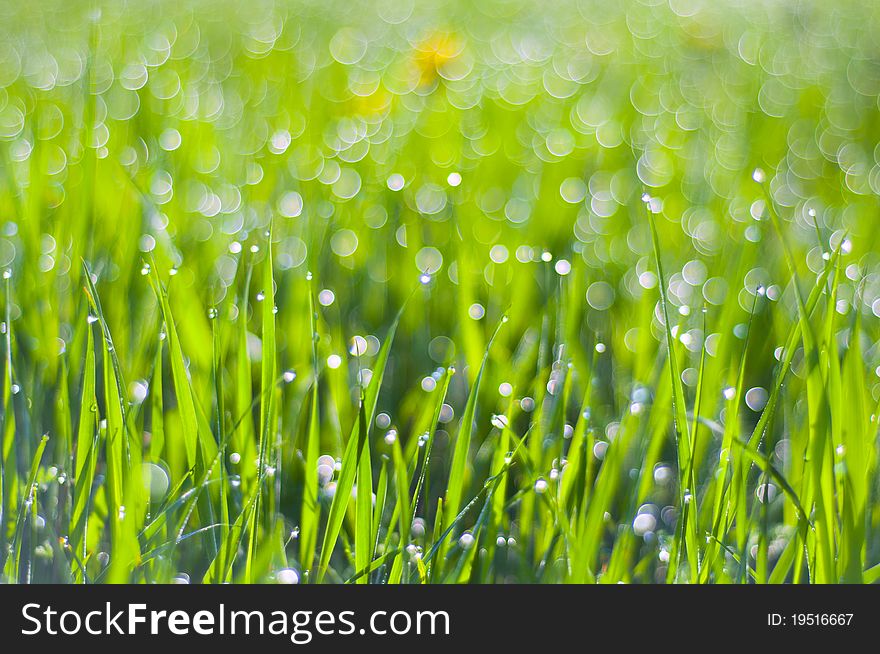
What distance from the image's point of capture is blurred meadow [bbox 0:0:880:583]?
1.97ft

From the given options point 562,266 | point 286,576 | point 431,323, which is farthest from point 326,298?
point 286,576

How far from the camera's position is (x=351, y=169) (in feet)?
4.45

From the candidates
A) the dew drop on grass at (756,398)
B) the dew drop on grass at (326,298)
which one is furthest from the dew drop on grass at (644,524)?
the dew drop on grass at (326,298)

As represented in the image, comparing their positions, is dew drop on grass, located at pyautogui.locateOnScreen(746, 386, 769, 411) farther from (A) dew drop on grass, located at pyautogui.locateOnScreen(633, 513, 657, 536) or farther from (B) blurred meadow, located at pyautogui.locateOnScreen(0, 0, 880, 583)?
(A) dew drop on grass, located at pyautogui.locateOnScreen(633, 513, 657, 536)

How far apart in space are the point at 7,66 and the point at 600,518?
181cm

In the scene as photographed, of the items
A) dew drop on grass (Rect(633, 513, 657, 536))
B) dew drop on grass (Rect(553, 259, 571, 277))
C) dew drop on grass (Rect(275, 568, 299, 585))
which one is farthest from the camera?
dew drop on grass (Rect(553, 259, 571, 277))

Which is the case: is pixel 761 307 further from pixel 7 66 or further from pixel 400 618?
pixel 7 66

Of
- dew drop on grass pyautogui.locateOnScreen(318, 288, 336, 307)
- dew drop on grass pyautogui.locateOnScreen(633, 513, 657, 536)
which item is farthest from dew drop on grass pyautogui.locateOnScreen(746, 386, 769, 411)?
dew drop on grass pyautogui.locateOnScreen(318, 288, 336, 307)

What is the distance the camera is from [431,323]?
3.15 ft

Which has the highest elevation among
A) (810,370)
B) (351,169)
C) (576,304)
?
(351,169)

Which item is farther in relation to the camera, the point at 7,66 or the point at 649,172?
the point at 7,66

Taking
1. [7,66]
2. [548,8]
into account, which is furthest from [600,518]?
[548,8]

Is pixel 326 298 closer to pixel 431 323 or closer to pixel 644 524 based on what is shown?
pixel 431 323

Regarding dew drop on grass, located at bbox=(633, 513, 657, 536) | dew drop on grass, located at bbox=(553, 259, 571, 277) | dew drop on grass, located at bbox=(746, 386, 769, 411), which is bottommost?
dew drop on grass, located at bbox=(633, 513, 657, 536)
